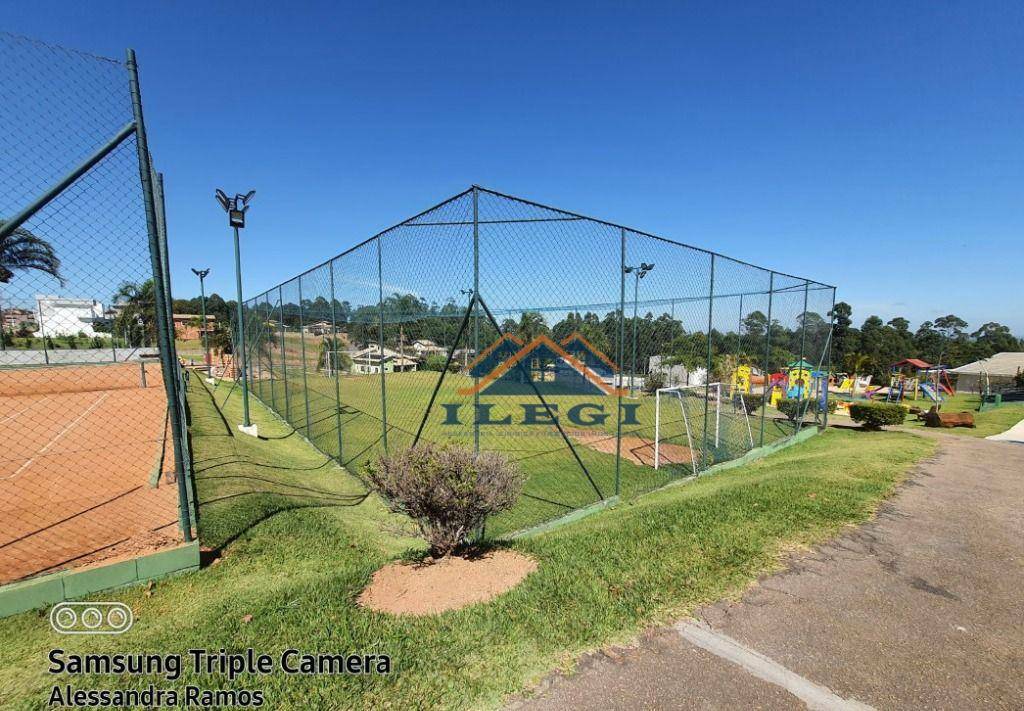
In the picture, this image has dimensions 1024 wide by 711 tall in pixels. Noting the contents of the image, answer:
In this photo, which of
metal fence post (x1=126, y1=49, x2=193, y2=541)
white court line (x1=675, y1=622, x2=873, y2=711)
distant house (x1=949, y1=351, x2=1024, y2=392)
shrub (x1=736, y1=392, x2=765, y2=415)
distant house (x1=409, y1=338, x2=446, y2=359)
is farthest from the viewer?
distant house (x1=949, y1=351, x2=1024, y2=392)

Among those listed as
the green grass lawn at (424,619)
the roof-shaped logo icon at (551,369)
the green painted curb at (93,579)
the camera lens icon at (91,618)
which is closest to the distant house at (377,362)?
the roof-shaped logo icon at (551,369)

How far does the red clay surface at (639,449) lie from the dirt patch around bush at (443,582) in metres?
6.14

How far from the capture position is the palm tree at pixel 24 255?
9.87 feet

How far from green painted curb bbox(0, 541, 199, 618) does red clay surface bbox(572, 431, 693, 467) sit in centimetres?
750

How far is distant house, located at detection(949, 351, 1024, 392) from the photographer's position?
37219 millimetres

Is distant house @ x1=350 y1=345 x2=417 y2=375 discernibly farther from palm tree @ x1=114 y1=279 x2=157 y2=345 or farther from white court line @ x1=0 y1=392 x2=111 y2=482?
white court line @ x1=0 y1=392 x2=111 y2=482

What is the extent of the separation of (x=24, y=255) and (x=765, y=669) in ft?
17.9

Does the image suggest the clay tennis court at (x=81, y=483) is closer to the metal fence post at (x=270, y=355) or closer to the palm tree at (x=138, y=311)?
the palm tree at (x=138, y=311)

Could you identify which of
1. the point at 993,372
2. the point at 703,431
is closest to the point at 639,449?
the point at 703,431

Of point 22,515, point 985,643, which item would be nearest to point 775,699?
point 985,643

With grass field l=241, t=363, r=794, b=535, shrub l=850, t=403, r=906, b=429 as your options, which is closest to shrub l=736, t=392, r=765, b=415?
grass field l=241, t=363, r=794, b=535

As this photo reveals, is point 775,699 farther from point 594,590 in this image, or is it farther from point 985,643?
point 985,643

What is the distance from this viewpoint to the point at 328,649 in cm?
244

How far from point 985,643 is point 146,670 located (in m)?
4.70
